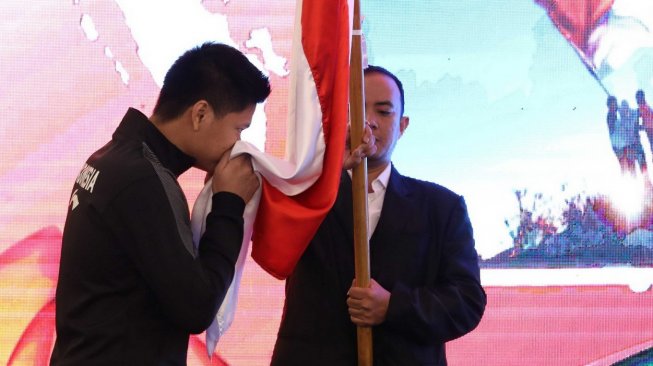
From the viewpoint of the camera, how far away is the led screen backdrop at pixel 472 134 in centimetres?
298

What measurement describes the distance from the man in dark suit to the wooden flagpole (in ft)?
0.10

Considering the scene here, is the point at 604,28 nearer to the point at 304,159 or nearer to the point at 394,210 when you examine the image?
the point at 394,210

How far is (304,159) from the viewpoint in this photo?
1.90 meters

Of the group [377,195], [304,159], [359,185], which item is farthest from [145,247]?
[377,195]

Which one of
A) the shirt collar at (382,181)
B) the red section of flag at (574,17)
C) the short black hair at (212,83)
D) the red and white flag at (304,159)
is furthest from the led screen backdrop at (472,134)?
the short black hair at (212,83)

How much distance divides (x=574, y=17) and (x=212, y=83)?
1.87m

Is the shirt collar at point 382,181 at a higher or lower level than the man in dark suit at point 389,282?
higher

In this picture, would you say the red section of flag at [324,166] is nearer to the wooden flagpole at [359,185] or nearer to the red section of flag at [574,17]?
the wooden flagpole at [359,185]

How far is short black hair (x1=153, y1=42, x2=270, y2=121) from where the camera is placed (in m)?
1.64

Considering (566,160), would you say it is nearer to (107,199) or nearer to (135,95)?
(135,95)

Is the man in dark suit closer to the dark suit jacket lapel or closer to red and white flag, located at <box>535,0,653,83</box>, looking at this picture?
the dark suit jacket lapel

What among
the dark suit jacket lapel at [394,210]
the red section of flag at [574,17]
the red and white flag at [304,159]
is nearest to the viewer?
the red and white flag at [304,159]

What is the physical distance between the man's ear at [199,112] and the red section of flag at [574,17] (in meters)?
1.84

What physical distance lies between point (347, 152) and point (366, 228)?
207 millimetres
